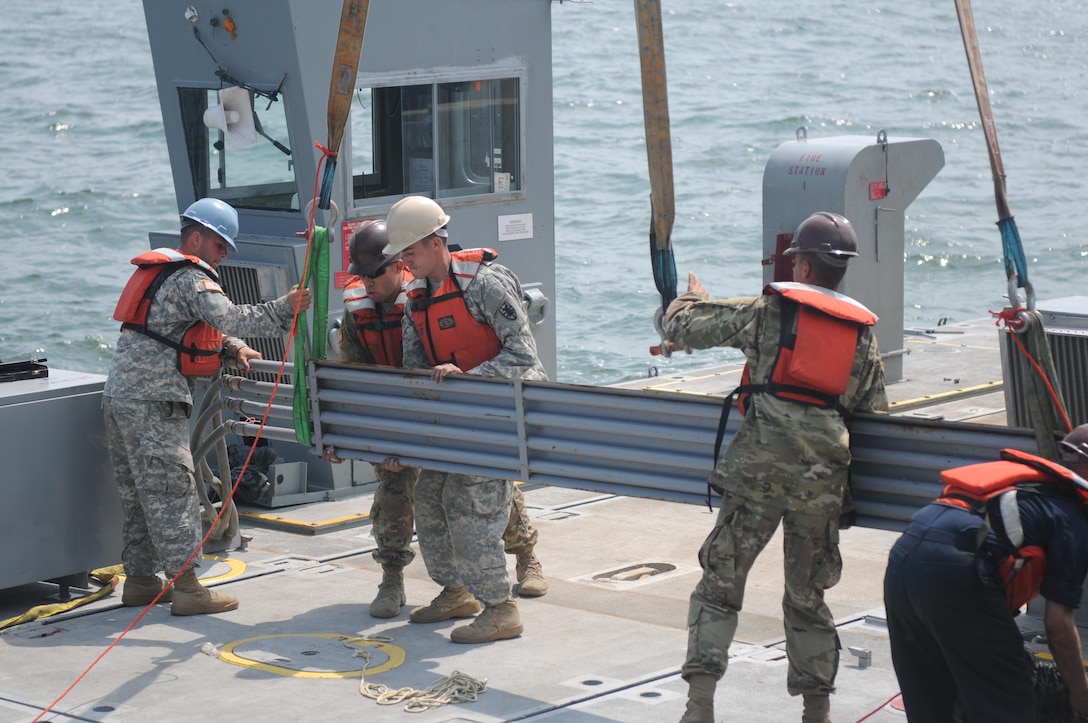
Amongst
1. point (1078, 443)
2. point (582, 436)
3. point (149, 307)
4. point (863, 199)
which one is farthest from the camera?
point (863, 199)

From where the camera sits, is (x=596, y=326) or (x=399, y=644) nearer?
(x=399, y=644)

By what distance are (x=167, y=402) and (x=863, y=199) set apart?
21.4 feet

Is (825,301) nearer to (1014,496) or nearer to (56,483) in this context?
(1014,496)

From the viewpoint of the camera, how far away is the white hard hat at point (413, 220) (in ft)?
20.1

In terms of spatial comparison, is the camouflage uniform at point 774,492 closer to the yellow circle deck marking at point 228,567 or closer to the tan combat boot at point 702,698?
the tan combat boot at point 702,698

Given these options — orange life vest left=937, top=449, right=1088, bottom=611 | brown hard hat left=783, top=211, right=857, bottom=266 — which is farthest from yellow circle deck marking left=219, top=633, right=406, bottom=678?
orange life vest left=937, top=449, right=1088, bottom=611

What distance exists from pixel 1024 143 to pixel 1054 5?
61.4ft

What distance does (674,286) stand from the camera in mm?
5711

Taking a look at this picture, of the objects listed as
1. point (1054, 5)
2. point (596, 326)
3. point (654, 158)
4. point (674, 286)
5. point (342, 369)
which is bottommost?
point (596, 326)

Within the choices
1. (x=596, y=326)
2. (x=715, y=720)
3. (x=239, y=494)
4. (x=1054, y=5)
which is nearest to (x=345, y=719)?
(x=715, y=720)

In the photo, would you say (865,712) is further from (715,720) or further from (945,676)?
(945,676)

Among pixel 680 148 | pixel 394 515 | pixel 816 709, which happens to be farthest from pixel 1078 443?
pixel 680 148

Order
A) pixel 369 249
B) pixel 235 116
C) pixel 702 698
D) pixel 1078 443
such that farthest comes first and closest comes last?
pixel 235 116 < pixel 369 249 < pixel 702 698 < pixel 1078 443

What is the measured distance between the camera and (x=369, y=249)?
21.6ft
